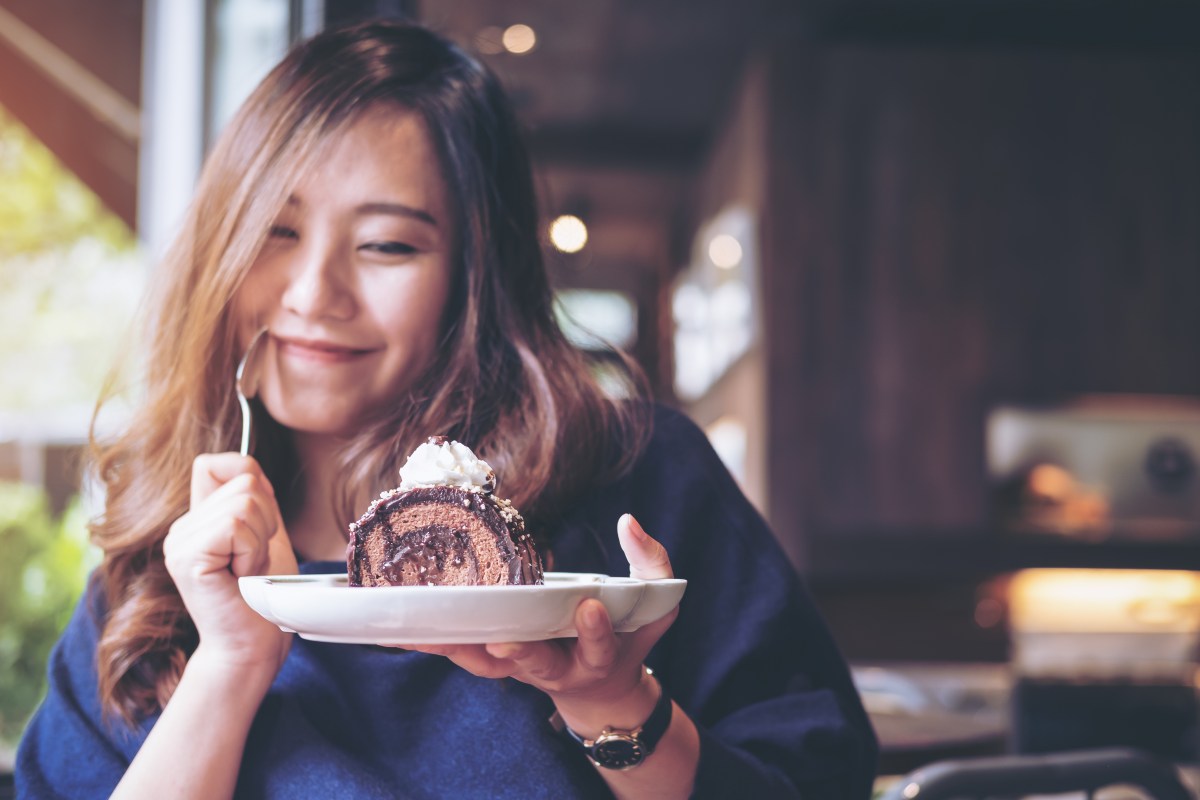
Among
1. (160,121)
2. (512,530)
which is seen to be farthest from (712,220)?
(512,530)

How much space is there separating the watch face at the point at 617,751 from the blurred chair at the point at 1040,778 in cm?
64

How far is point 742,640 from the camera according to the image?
1146 millimetres

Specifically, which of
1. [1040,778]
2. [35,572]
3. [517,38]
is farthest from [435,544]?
[517,38]

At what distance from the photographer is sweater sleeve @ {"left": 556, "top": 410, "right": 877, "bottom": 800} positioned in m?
1.13

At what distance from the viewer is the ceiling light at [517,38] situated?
17.9ft

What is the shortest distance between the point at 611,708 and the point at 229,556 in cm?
38

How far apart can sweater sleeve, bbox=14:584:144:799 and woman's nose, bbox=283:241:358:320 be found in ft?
1.49

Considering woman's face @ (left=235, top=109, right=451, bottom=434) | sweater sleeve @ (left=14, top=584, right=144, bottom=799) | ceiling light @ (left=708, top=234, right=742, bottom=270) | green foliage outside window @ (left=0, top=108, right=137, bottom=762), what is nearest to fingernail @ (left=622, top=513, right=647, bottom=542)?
woman's face @ (left=235, top=109, right=451, bottom=434)

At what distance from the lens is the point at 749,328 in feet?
19.0

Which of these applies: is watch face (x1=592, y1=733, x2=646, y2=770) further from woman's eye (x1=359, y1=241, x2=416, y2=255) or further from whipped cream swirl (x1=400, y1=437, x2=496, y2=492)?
woman's eye (x1=359, y1=241, x2=416, y2=255)

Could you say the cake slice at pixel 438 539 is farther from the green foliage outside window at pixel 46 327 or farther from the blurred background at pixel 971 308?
the blurred background at pixel 971 308

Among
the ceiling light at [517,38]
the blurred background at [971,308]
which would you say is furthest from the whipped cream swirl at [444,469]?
the ceiling light at [517,38]

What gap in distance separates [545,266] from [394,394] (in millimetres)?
259

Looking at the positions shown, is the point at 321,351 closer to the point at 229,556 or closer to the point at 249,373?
the point at 249,373
